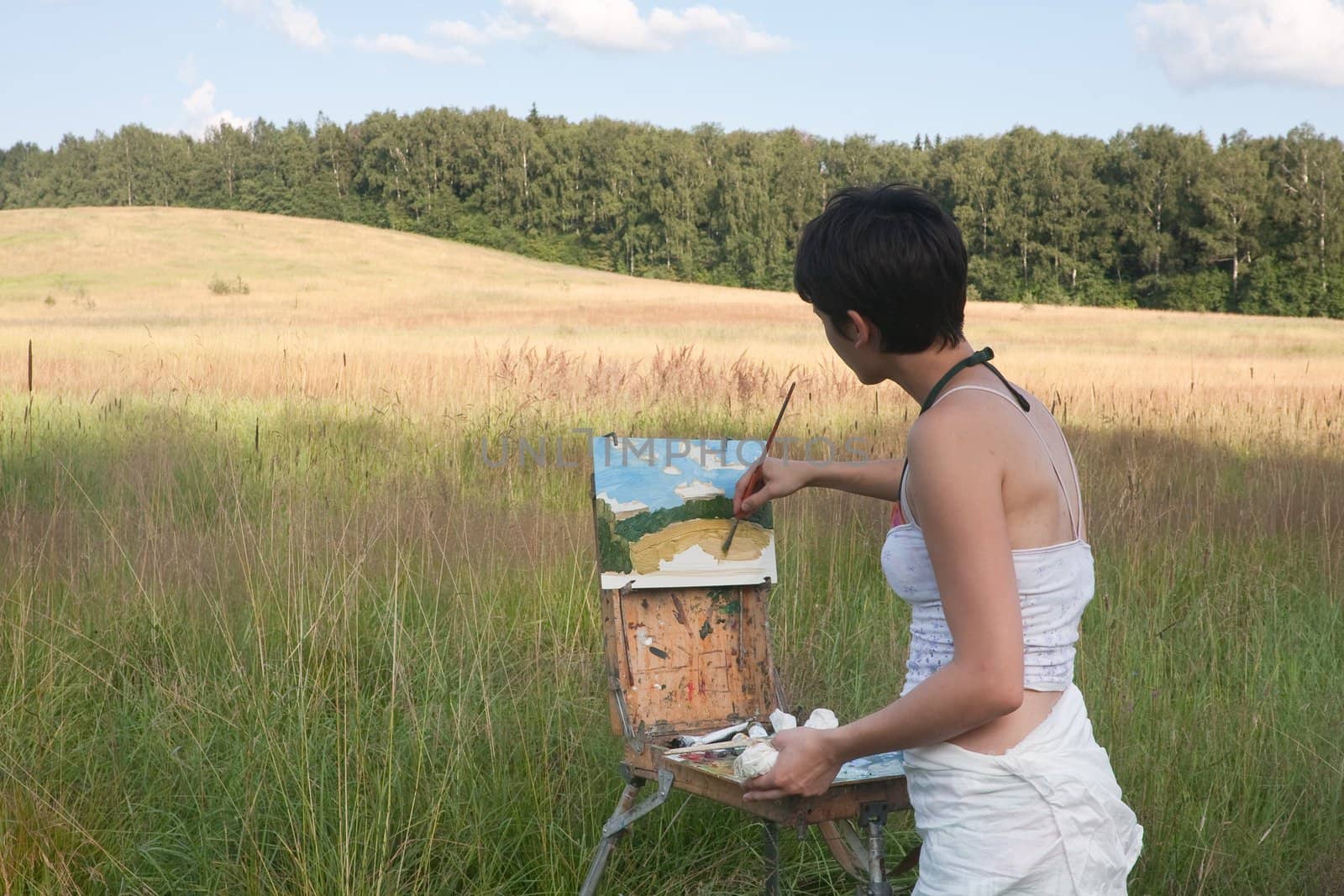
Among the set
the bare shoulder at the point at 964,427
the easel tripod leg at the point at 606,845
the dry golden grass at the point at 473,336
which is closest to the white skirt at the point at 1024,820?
the bare shoulder at the point at 964,427

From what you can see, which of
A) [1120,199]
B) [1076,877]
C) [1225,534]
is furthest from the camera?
[1120,199]

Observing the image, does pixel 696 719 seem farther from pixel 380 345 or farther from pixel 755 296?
pixel 755 296

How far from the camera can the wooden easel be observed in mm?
2133

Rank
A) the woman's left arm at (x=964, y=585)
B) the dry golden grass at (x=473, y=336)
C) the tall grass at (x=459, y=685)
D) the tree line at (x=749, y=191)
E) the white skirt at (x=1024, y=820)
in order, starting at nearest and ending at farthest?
the woman's left arm at (x=964, y=585) < the white skirt at (x=1024, y=820) < the tall grass at (x=459, y=685) < the dry golden grass at (x=473, y=336) < the tree line at (x=749, y=191)

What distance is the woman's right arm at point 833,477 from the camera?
2176mm

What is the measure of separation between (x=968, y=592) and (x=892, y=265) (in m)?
0.46

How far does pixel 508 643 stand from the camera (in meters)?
3.77

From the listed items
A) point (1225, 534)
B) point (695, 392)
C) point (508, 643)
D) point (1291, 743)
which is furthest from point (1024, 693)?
point (695, 392)

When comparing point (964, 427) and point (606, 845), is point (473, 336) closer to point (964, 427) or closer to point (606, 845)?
point (606, 845)

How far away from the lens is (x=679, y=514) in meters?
2.44

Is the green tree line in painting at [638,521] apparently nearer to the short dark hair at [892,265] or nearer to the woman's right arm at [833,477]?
the woman's right arm at [833,477]

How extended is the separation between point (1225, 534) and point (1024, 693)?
13.8 feet

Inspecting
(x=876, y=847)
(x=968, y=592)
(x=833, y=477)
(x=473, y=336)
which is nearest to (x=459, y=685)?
(x=833, y=477)

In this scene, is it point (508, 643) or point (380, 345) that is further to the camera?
point (380, 345)
